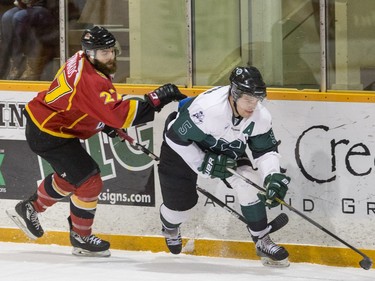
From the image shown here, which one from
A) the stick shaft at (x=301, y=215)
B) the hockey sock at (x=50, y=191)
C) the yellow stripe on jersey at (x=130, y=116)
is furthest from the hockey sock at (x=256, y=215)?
the hockey sock at (x=50, y=191)

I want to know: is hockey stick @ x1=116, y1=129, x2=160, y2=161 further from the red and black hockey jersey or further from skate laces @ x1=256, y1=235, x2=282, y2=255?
skate laces @ x1=256, y1=235, x2=282, y2=255

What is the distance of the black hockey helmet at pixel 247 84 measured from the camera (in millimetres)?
5086

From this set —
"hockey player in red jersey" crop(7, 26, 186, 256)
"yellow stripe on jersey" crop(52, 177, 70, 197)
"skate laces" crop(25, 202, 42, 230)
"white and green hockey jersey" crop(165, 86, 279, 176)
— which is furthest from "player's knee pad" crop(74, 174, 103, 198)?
"white and green hockey jersey" crop(165, 86, 279, 176)

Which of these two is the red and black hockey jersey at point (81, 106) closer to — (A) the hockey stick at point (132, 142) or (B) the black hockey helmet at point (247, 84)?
(A) the hockey stick at point (132, 142)

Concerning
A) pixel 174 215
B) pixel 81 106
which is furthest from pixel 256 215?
pixel 81 106

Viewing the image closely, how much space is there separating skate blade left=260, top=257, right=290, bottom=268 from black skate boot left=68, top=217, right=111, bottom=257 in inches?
31.8

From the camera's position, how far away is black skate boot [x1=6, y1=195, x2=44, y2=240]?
19.2 feet

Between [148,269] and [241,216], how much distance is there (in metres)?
0.52

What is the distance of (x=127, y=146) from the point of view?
5.97m

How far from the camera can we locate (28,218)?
19.2 feet

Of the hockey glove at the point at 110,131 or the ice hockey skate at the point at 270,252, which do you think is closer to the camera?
the ice hockey skate at the point at 270,252

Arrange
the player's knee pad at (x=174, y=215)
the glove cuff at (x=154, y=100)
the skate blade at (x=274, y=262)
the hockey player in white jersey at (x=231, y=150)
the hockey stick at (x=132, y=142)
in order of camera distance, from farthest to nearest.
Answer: the hockey stick at (x=132, y=142) < the player's knee pad at (x=174, y=215) < the skate blade at (x=274, y=262) < the glove cuff at (x=154, y=100) < the hockey player in white jersey at (x=231, y=150)

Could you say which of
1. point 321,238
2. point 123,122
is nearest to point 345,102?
point 321,238

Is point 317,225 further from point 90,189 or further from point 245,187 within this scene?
point 90,189
